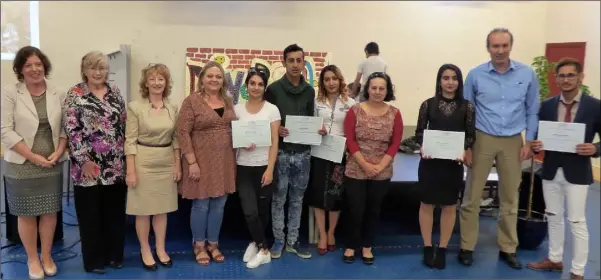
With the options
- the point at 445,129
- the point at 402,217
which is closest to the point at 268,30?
the point at 402,217

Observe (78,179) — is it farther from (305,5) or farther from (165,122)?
(305,5)

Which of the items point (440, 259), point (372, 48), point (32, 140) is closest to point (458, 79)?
point (440, 259)

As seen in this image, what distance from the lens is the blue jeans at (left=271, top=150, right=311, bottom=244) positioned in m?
2.90

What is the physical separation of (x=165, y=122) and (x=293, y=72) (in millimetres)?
867

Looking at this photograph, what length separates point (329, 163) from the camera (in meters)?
2.98

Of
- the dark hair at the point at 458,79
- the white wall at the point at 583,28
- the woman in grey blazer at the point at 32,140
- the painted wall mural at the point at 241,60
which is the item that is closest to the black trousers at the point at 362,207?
the dark hair at the point at 458,79

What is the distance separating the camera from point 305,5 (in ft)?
22.4

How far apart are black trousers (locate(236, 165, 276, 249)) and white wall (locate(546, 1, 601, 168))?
5.23 metres

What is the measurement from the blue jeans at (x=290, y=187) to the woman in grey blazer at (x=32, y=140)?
4.42ft

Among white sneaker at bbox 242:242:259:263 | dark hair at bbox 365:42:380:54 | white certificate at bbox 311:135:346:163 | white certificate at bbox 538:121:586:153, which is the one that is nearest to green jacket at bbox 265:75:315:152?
white certificate at bbox 311:135:346:163

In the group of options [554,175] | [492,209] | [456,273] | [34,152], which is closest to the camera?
[34,152]

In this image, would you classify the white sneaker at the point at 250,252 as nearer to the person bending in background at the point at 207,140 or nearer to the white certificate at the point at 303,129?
the person bending in background at the point at 207,140

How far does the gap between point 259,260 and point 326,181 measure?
71cm

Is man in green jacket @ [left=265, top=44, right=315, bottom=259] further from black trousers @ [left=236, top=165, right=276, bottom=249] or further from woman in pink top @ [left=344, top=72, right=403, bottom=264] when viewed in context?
woman in pink top @ [left=344, top=72, right=403, bottom=264]
